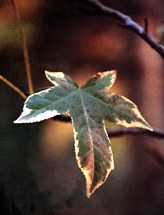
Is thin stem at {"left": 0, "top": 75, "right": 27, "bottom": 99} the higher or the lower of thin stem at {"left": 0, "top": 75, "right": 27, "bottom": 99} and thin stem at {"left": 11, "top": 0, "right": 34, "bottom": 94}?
the lower

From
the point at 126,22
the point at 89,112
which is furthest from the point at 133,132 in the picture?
the point at 126,22

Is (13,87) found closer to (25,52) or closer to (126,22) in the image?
(25,52)

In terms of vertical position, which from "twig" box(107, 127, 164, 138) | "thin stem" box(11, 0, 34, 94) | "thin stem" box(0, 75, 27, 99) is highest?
"thin stem" box(11, 0, 34, 94)

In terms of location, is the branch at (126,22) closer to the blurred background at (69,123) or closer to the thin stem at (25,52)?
the blurred background at (69,123)

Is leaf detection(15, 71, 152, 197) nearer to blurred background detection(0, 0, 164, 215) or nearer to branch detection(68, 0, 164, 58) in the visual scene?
blurred background detection(0, 0, 164, 215)

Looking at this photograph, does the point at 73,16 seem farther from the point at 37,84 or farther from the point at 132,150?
the point at 132,150

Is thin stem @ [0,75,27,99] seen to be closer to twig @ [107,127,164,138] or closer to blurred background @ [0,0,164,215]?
blurred background @ [0,0,164,215]

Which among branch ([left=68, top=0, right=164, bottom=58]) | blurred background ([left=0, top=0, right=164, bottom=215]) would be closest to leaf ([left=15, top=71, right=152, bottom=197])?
blurred background ([left=0, top=0, right=164, bottom=215])
